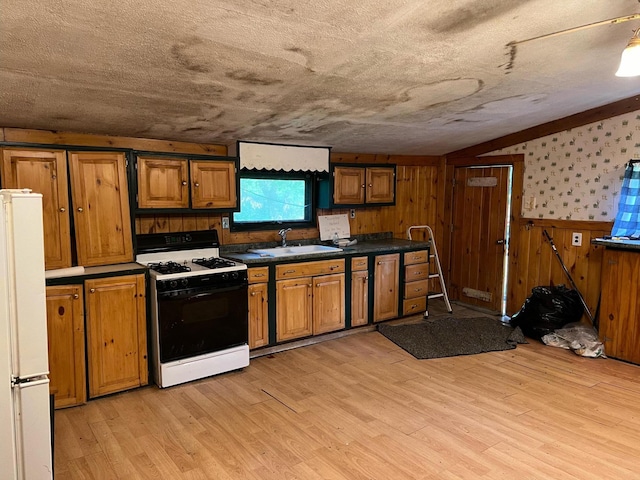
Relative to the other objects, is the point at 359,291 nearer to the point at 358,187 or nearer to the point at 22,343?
the point at 358,187

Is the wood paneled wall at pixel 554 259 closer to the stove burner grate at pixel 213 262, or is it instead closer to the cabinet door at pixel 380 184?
the cabinet door at pixel 380 184

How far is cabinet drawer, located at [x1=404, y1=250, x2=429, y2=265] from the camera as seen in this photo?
4.98 metres

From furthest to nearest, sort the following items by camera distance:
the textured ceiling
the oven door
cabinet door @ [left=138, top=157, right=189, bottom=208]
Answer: cabinet door @ [left=138, top=157, right=189, bottom=208] → the oven door → the textured ceiling

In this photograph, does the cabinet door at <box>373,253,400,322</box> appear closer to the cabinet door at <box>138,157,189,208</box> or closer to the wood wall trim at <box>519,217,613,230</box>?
the wood wall trim at <box>519,217,613,230</box>

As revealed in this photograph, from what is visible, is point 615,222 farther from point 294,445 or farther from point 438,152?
point 294,445

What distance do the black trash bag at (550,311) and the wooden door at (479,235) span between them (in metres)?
0.79

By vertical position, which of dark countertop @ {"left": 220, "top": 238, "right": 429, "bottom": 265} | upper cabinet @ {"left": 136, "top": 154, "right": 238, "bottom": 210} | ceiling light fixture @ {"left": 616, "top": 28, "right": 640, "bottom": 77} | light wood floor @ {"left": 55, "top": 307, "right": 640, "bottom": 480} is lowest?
light wood floor @ {"left": 55, "top": 307, "right": 640, "bottom": 480}

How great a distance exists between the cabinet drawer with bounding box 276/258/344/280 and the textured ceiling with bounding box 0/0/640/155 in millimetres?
1228

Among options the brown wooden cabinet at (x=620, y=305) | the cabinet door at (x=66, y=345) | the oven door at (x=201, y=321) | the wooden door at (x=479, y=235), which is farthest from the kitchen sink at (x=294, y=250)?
the brown wooden cabinet at (x=620, y=305)

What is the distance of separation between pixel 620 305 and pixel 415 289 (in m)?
1.97

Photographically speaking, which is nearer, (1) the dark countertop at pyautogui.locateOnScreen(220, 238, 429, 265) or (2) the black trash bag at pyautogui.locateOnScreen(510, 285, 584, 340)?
(1) the dark countertop at pyautogui.locateOnScreen(220, 238, 429, 265)

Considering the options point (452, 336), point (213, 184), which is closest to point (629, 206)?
point (452, 336)

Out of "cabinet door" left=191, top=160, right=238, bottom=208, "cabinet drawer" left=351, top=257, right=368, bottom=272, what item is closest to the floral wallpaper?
"cabinet drawer" left=351, top=257, right=368, bottom=272

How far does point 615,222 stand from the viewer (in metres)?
4.21
